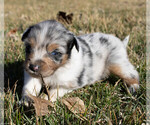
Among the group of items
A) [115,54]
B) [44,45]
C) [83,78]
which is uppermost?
[44,45]

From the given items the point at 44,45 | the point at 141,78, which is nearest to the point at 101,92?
the point at 141,78

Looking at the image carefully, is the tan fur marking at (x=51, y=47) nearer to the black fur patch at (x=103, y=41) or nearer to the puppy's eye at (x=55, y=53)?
the puppy's eye at (x=55, y=53)

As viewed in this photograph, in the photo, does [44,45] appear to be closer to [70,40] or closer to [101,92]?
[70,40]

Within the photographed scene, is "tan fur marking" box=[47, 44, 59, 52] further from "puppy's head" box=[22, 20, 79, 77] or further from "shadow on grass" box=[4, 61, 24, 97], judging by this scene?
"shadow on grass" box=[4, 61, 24, 97]

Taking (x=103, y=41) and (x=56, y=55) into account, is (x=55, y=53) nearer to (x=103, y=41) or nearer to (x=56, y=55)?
(x=56, y=55)

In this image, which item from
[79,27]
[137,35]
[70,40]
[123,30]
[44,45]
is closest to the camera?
[44,45]

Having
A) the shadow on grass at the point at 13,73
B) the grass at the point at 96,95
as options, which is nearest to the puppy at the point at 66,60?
the grass at the point at 96,95

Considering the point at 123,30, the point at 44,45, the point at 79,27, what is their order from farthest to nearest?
the point at 79,27
the point at 123,30
the point at 44,45

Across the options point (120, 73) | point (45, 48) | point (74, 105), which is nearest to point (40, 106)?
point (74, 105)
